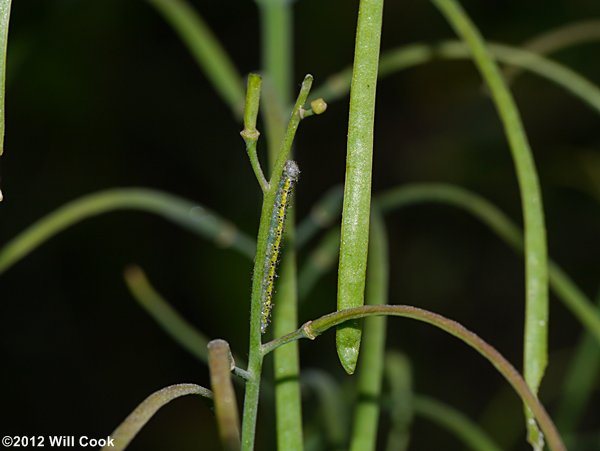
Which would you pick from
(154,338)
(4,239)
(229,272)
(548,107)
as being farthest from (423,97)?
(4,239)

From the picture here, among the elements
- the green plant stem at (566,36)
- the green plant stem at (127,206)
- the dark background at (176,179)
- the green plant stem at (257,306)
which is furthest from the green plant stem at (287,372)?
the dark background at (176,179)

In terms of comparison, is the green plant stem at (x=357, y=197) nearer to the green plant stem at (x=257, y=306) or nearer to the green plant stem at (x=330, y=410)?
the green plant stem at (x=257, y=306)

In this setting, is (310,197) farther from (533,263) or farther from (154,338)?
(533,263)

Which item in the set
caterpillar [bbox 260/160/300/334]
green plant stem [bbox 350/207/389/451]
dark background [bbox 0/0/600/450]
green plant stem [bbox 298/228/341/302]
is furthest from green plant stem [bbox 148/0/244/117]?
dark background [bbox 0/0/600/450]

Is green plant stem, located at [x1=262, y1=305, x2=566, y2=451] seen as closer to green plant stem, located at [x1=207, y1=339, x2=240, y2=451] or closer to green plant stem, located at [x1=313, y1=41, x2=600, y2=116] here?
green plant stem, located at [x1=207, y1=339, x2=240, y2=451]

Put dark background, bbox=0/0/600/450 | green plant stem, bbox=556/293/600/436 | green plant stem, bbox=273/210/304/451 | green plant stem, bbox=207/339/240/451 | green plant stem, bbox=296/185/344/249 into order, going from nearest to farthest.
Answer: green plant stem, bbox=207/339/240/451 → green plant stem, bbox=273/210/304/451 → green plant stem, bbox=296/185/344/249 → green plant stem, bbox=556/293/600/436 → dark background, bbox=0/0/600/450

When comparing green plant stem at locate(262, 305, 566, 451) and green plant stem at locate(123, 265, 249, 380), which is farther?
green plant stem at locate(123, 265, 249, 380)

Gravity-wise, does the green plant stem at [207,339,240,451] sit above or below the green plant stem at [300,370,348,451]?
below
